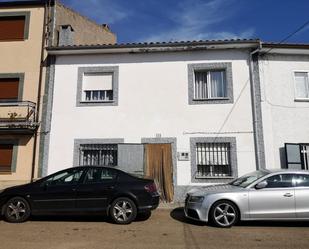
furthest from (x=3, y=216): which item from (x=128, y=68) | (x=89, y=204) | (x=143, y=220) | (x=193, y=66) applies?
(x=193, y=66)

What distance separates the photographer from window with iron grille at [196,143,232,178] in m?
12.7

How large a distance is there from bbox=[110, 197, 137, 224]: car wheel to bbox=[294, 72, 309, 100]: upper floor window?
7.98 metres

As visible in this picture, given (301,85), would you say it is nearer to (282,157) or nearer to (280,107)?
(280,107)

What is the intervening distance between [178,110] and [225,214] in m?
5.48

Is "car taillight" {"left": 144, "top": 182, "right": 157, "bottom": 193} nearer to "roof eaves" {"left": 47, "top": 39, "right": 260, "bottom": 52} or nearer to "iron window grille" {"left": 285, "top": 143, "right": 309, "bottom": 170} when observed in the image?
"iron window grille" {"left": 285, "top": 143, "right": 309, "bottom": 170}

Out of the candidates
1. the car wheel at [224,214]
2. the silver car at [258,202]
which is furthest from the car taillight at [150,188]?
the car wheel at [224,214]

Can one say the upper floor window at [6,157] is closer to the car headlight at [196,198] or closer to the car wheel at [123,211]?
the car wheel at [123,211]

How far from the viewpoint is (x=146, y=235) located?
24.3 feet

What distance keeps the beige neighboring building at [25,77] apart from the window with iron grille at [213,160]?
5927mm

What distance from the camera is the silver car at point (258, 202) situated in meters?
8.23

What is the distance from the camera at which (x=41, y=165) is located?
42.2 feet

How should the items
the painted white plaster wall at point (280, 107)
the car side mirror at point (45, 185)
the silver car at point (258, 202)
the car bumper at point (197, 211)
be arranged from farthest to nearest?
the painted white plaster wall at point (280, 107)
the car side mirror at point (45, 185)
the car bumper at point (197, 211)
the silver car at point (258, 202)

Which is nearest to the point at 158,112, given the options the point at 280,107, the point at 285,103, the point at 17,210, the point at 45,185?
the point at 280,107

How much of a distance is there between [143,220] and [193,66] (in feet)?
21.6
